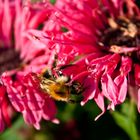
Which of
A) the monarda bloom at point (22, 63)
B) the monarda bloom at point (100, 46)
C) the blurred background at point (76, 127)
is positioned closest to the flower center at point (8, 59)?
the monarda bloom at point (22, 63)

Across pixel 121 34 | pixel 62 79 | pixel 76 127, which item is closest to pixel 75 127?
pixel 76 127

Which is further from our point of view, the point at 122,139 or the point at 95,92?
the point at 122,139

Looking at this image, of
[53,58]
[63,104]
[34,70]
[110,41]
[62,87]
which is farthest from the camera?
[63,104]

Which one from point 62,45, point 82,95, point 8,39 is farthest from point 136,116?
point 8,39

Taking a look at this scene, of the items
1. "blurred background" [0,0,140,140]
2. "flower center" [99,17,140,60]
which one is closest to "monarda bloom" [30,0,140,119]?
"flower center" [99,17,140,60]

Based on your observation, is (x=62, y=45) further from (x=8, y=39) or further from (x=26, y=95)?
(x=8, y=39)

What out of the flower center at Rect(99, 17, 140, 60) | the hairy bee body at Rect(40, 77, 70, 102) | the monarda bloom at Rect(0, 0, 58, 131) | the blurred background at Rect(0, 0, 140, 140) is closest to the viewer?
the hairy bee body at Rect(40, 77, 70, 102)

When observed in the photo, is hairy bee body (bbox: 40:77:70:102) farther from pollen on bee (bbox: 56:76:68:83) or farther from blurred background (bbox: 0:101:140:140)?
blurred background (bbox: 0:101:140:140)

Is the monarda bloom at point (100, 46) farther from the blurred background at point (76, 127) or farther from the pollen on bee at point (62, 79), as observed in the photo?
the blurred background at point (76, 127)
